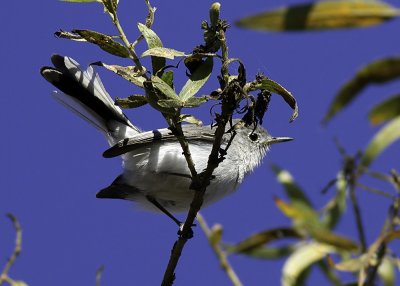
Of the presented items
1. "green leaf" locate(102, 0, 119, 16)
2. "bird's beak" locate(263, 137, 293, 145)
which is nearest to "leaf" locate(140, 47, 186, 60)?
"green leaf" locate(102, 0, 119, 16)

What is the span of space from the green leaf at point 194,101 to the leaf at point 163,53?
16cm

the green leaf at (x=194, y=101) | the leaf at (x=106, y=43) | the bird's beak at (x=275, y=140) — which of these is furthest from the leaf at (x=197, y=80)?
the bird's beak at (x=275, y=140)

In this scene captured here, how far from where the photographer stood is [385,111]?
0.56 metres

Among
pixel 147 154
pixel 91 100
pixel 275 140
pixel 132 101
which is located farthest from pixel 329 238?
pixel 275 140

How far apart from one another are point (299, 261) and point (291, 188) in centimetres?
8

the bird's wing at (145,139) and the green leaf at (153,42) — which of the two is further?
the bird's wing at (145,139)

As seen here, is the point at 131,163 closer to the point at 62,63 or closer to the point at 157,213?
the point at 157,213

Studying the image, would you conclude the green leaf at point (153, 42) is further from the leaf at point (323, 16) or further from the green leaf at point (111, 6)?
the leaf at point (323, 16)

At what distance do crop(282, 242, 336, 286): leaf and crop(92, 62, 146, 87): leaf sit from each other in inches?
62.1

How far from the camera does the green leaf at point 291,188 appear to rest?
58 cm

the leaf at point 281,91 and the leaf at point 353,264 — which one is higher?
the leaf at point 281,91

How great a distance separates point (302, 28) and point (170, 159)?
383 centimetres

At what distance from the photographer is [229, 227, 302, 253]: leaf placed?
58 cm

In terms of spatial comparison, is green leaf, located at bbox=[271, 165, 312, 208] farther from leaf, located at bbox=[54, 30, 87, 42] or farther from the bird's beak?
the bird's beak
